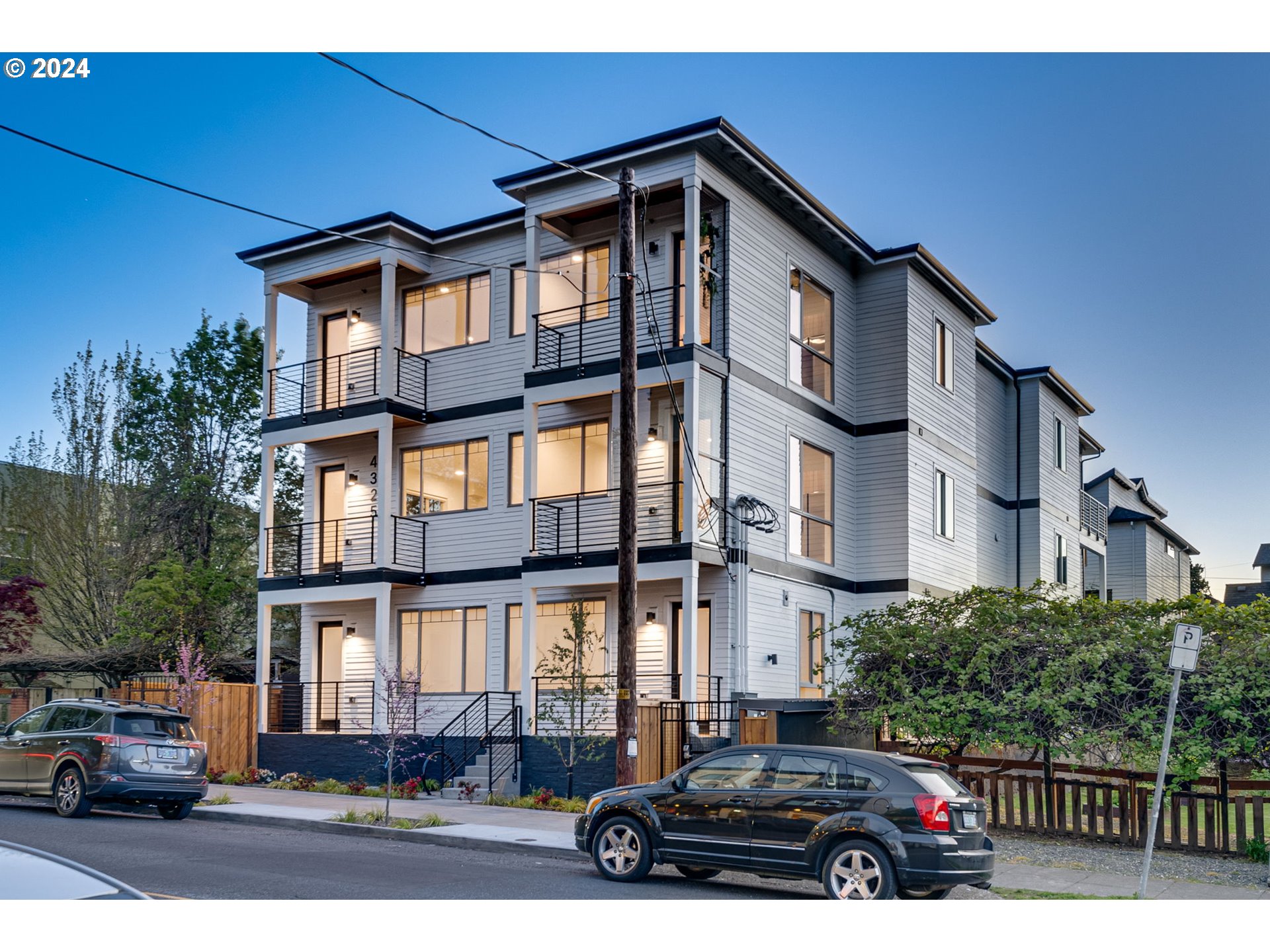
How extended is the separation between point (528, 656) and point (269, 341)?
32.6ft

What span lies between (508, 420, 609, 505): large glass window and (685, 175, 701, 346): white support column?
10.8 feet

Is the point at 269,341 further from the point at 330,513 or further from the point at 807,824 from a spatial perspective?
the point at 807,824

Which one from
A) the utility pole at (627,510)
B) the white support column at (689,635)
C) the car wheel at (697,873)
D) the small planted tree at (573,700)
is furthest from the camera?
the small planted tree at (573,700)

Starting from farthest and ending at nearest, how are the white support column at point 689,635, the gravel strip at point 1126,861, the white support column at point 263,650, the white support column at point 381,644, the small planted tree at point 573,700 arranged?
the white support column at point 263,650 < the white support column at point 381,644 < the small planted tree at point 573,700 < the white support column at point 689,635 < the gravel strip at point 1126,861

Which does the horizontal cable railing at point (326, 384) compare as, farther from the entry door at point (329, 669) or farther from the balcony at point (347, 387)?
the entry door at point (329, 669)

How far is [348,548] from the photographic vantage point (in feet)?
89.7

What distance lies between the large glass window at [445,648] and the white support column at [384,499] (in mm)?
1565

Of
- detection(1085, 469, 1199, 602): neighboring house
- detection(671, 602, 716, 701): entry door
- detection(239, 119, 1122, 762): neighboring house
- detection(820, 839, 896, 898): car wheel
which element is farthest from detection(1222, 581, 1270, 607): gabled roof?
detection(820, 839, 896, 898): car wheel

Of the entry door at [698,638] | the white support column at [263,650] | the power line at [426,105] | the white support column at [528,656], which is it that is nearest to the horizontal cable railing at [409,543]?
the white support column at [263,650]

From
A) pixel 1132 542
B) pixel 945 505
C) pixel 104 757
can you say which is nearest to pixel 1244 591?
pixel 1132 542

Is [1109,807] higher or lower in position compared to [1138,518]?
lower

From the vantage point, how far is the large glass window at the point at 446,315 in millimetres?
26812

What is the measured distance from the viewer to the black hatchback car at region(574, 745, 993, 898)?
11859 millimetres

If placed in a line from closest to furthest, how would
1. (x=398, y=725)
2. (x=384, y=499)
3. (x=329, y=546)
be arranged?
(x=398, y=725) < (x=384, y=499) < (x=329, y=546)
